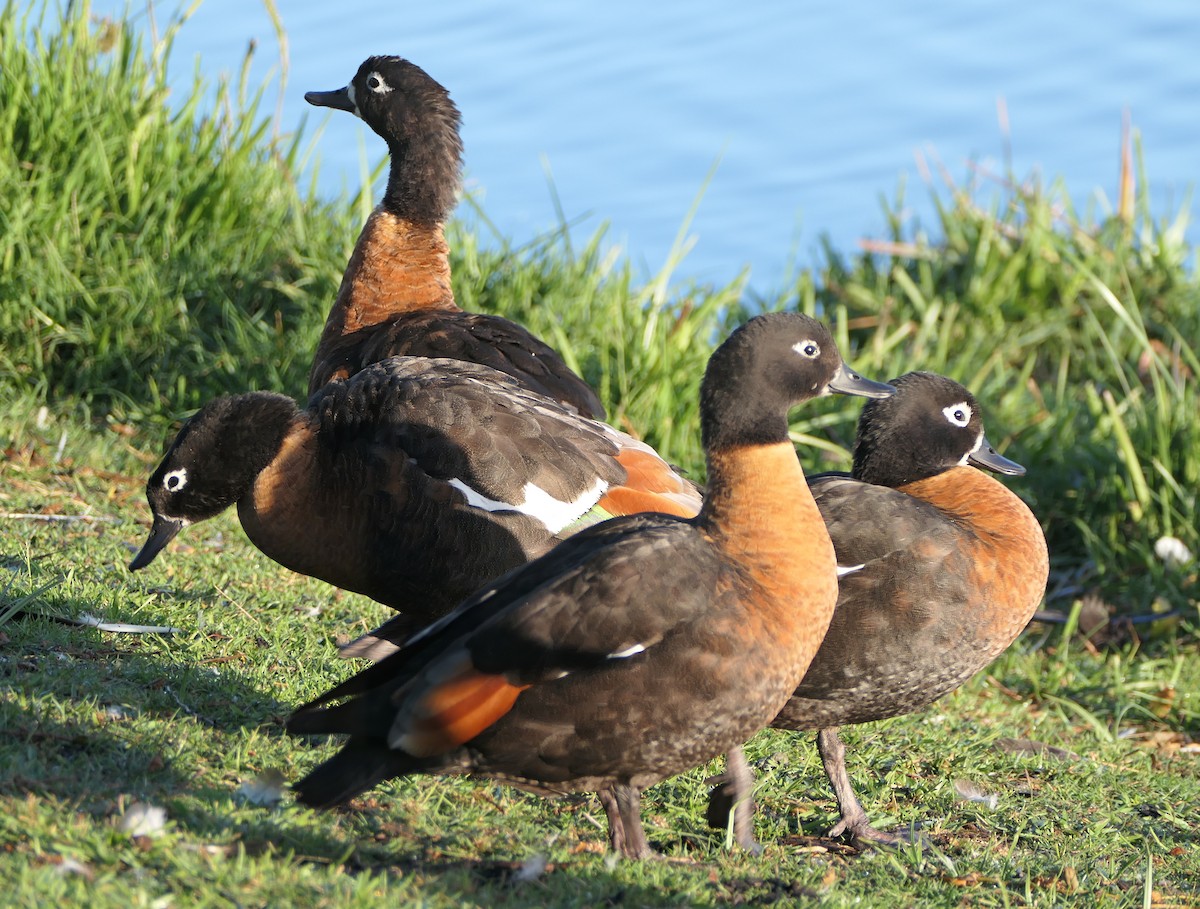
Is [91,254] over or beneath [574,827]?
over

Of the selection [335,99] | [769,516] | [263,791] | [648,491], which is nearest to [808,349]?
[769,516]

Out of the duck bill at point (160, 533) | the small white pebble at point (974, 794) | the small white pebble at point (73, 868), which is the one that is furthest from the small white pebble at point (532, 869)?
the duck bill at point (160, 533)

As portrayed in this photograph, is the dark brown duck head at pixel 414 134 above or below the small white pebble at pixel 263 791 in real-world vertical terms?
above

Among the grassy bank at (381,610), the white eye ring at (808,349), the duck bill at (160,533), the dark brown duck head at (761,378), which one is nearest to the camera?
the grassy bank at (381,610)

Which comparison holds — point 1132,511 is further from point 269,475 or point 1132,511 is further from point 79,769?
point 79,769

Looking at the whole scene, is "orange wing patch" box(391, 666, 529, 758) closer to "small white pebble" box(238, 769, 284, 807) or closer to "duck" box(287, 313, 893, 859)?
"duck" box(287, 313, 893, 859)

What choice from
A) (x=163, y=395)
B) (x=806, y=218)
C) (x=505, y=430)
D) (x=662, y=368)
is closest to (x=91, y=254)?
(x=163, y=395)

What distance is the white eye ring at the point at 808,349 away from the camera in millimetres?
4020

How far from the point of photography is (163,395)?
296 inches

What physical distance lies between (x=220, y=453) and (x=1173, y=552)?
4568 mm

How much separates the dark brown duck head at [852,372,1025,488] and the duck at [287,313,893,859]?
129cm

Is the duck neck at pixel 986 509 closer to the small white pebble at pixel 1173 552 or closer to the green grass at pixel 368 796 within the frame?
the green grass at pixel 368 796

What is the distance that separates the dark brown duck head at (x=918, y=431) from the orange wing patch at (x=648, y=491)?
0.61 meters

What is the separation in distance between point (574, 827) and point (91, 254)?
476 cm
